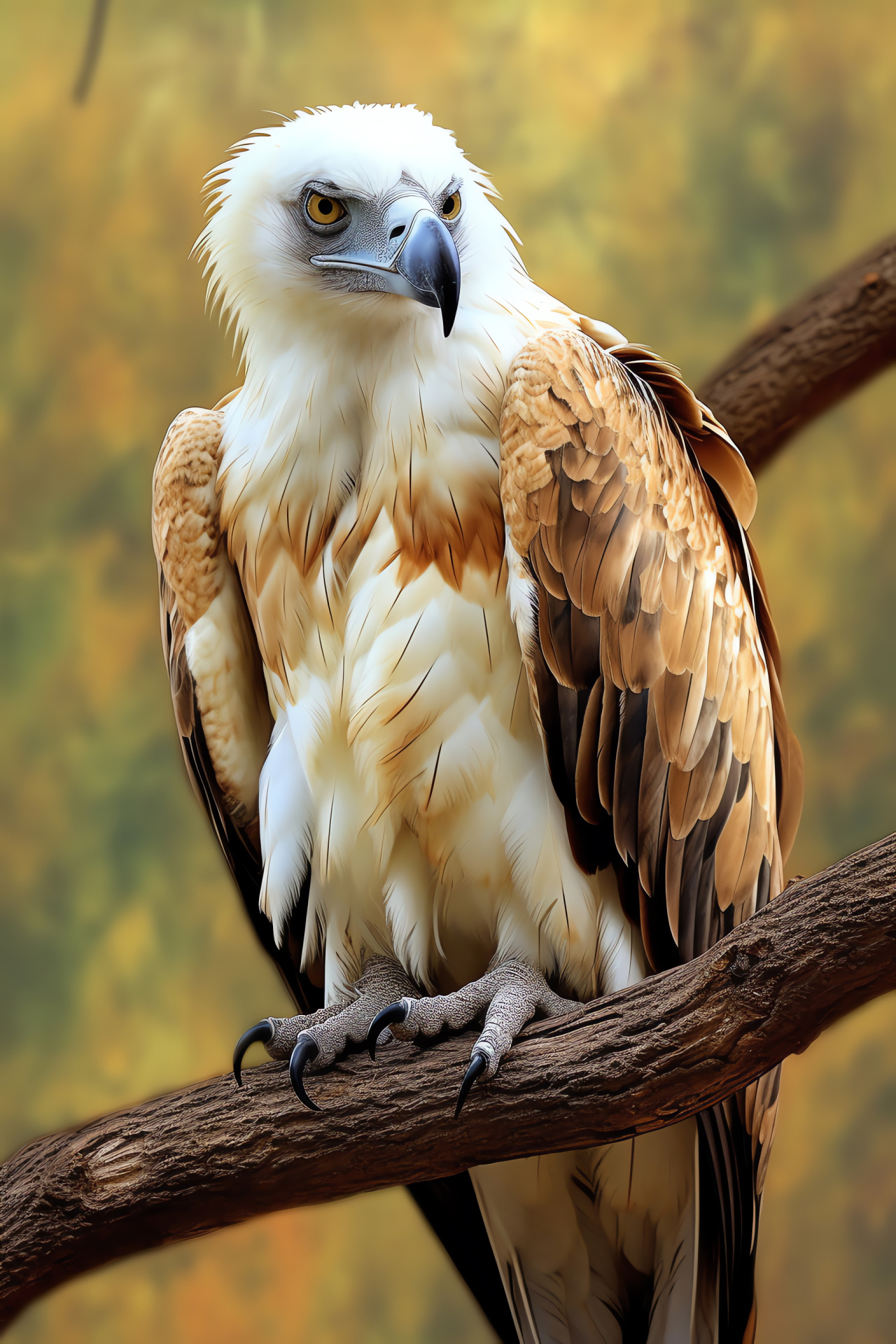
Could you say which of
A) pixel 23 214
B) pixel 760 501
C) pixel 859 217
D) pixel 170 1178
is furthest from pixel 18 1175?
pixel 859 217

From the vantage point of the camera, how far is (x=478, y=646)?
5.99ft

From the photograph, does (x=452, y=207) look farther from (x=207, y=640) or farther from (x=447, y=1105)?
(x=447, y=1105)

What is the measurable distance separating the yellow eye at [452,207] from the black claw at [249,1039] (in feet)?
3.93

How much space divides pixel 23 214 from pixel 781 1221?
3.99 m

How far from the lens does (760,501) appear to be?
4141 millimetres

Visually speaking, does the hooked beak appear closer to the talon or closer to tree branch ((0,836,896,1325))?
tree branch ((0,836,896,1325))

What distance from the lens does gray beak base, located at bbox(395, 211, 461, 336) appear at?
1727mm

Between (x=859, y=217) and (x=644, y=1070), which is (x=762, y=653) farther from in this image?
(x=859, y=217)

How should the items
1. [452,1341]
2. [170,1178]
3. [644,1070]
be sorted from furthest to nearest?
[452,1341], [170,1178], [644,1070]

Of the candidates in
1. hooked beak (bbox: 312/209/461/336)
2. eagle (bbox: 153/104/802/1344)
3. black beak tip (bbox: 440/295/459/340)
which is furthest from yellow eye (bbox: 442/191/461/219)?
black beak tip (bbox: 440/295/459/340)

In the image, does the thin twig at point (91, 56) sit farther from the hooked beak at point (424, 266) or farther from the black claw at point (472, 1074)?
the black claw at point (472, 1074)

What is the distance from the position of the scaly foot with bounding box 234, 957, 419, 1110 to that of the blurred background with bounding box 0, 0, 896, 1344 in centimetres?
211

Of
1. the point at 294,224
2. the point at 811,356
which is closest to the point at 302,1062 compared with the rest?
the point at 294,224

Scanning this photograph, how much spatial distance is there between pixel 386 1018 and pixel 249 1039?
0.72ft
